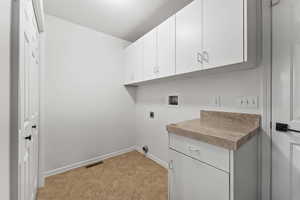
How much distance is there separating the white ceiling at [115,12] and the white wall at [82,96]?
211 mm

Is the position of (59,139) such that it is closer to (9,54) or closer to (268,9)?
(9,54)

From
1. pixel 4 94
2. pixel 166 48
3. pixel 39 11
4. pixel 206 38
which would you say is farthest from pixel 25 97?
pixel 206 38

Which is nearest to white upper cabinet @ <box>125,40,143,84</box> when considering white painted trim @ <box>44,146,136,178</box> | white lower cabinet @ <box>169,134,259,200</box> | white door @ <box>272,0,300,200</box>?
white lower cabinet @ <box>169,134,259,200</box>

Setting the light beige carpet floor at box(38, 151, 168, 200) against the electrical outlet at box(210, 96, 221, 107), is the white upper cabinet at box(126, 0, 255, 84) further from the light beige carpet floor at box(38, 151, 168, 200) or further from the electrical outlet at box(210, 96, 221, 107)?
the light beige carpet floor at box(38, 151, 168, 200)

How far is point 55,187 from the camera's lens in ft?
5.57

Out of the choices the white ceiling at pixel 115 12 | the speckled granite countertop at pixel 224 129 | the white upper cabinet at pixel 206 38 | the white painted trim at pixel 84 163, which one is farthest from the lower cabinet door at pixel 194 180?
the white ceiling at pixel 115 12

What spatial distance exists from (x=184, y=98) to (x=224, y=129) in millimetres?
779

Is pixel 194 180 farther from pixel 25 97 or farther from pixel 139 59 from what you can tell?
pixel 139 59

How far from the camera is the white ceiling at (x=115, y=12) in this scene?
1.67 metres

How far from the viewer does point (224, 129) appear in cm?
120

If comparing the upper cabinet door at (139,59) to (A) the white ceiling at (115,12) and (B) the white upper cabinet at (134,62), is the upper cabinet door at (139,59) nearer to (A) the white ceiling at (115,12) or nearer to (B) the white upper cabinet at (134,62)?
(B) the white upper cabinet at (134,62)

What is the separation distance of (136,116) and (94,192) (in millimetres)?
1544

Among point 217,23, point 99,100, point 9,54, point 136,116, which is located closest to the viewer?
point 9,54

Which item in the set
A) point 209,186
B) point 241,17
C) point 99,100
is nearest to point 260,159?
point 209,186
